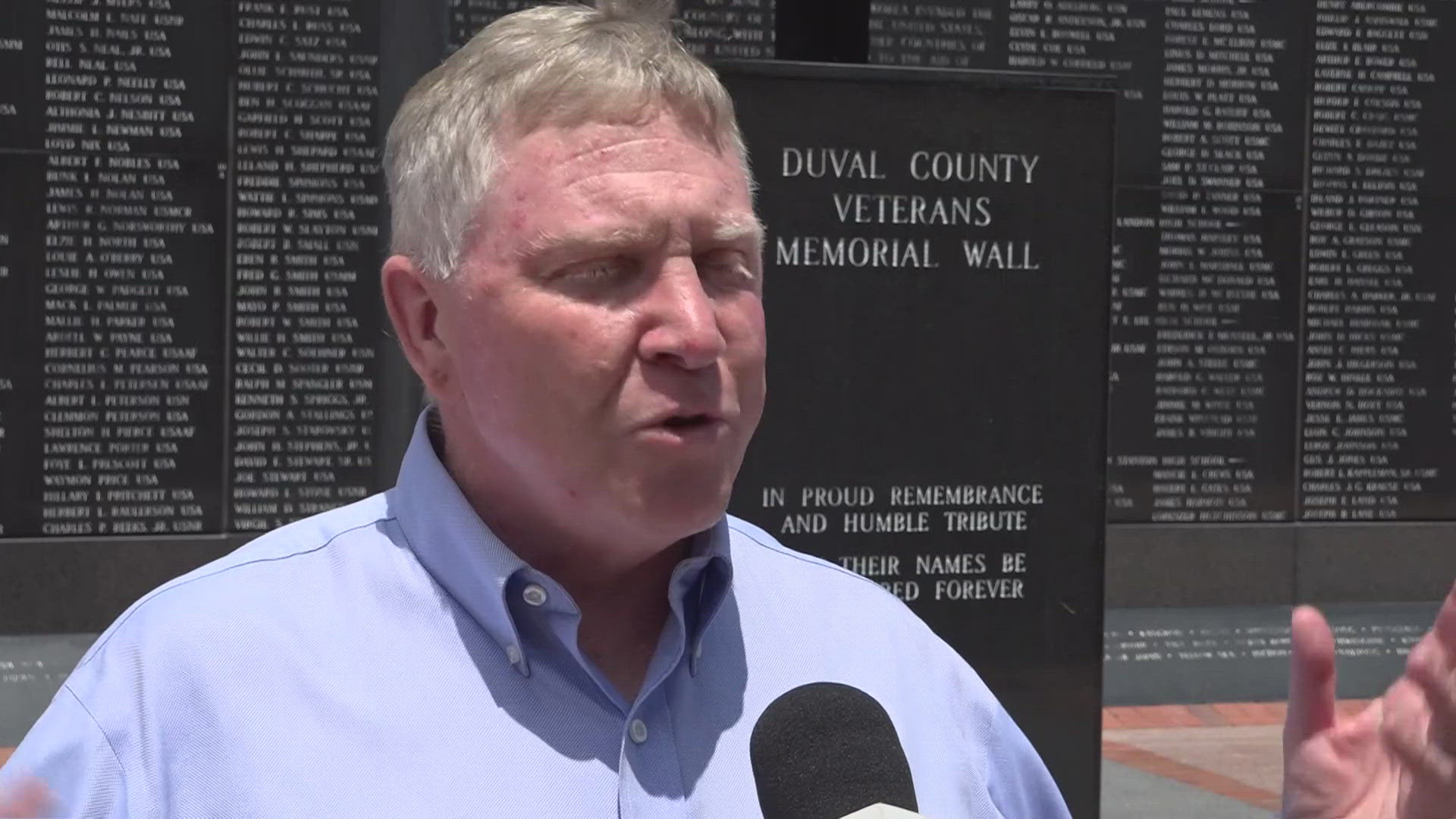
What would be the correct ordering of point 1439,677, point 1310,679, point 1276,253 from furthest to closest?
point 1276,253
point 1310,679
point 1439,677

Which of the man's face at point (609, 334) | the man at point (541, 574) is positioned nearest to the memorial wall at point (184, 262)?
the man at point (541, 574)

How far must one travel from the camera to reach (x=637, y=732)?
1.58 meters

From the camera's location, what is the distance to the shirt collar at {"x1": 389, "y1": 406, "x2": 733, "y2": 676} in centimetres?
160

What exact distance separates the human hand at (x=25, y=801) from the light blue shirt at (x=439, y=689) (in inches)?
0.5

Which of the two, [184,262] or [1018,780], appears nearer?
[1018,780]

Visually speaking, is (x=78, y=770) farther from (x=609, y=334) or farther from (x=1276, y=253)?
(x=1276, y=253)

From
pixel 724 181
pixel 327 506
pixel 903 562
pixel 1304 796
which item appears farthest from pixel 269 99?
pixel 1304 796

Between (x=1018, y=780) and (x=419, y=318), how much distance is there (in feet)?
2.65

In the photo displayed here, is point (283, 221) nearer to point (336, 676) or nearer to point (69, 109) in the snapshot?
point (69, 109)

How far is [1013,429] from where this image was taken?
351 cm

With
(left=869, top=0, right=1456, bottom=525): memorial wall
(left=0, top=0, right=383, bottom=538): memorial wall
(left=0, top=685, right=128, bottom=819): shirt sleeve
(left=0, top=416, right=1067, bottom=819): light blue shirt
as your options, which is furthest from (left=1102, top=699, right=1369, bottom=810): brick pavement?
(left=0, top=685, right=128, bottom=819): shirt sleeve

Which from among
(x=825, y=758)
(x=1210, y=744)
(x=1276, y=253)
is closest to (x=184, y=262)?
(x=1210, y=744)

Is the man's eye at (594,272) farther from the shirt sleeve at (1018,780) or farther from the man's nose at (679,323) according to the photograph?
the shirt sleeve at (1018,780)

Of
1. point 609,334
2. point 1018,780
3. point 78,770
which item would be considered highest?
point 609,334
